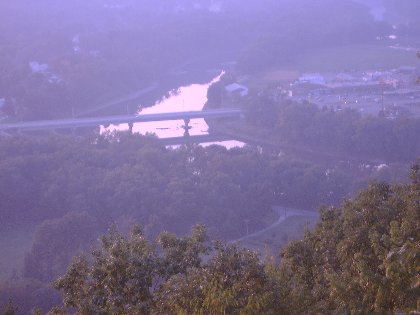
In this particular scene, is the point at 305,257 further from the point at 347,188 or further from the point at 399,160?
the point at 399,160

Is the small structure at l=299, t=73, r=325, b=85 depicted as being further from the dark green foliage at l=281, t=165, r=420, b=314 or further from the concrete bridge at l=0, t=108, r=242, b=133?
the dark green foliage at l=281, t=165, r=420, b=314

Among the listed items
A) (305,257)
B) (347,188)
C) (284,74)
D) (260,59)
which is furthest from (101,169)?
(260,59)

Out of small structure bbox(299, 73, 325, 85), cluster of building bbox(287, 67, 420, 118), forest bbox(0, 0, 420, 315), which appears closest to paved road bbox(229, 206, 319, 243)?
forest bbox(0, 0, 420, 315)

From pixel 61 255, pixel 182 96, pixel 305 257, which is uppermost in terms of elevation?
pixel 182 96

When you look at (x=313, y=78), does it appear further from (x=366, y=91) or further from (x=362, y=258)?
(x=362, y=258)

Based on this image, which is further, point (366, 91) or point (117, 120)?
point (366, 91)

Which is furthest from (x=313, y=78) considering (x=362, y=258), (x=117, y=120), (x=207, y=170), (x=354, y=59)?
(x=362, y=258)

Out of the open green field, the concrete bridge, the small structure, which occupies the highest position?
the open green field
